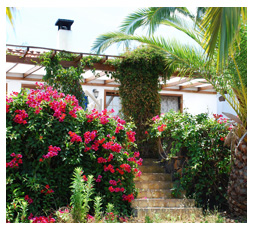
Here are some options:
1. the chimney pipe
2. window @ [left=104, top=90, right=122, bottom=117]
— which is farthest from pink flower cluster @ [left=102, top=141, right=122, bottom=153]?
window @ [left=104, top=90, right=122, bottom=117]

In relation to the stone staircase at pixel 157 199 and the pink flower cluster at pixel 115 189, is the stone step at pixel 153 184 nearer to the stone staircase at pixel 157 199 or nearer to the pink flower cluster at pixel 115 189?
the stone staircase at pixel 157 199

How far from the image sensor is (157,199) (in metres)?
6.90

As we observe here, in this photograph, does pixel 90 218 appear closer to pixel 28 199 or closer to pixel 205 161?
pixel 28 199

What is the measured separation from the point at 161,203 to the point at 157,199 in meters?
0.12

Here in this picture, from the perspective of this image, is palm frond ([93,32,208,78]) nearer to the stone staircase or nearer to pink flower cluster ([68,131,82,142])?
the stone staircase

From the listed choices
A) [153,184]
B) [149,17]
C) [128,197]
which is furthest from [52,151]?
[149,17]

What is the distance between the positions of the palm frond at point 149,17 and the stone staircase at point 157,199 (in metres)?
3.78

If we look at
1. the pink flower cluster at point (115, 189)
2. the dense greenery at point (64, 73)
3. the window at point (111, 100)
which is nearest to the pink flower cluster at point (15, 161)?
the pink flower cluster at point (115, 189)

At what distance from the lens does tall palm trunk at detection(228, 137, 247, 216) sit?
249 inches

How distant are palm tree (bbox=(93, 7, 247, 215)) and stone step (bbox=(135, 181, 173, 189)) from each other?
150cm

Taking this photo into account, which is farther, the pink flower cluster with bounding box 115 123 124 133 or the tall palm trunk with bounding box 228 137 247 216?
the pink flower cluster with bounding box 115 123 124 133

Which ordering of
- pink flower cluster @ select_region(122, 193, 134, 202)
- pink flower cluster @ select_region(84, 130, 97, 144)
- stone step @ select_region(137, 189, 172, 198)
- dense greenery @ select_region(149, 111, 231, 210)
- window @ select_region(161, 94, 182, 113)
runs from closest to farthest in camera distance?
1. pink flower cluster @ select_region(84, 130, 97, 144)
2. pink flower cluster @ select_region(122, 193, 134, 202)
3. stone step @ select_region(137, 189, 172, 198)
4. dense greenery @ select_region(149, 111, 231, 210)
5. window @ select_region(161, 94, 182, 113)
